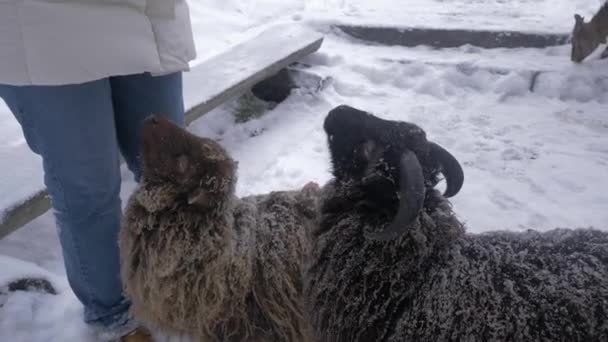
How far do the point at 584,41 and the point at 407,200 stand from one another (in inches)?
183

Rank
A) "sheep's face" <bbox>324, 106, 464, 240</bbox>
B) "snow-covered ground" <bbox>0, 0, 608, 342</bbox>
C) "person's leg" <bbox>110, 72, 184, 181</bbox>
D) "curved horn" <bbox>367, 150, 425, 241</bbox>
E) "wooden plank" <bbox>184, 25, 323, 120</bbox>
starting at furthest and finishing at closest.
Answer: "wooden plank" <bbox>184, 25, 323, 120</bbox> < "snow-covered ground" <bbox>0, 0, 608, 342</bbox> < "person's leg" <bbox>110, 72, 184, 181</bbox> < "sheep's face" <bbox>324, 106, 464, 240</bbox> < "curved horn" <bbox>367, 150, 425, 241</bbox>

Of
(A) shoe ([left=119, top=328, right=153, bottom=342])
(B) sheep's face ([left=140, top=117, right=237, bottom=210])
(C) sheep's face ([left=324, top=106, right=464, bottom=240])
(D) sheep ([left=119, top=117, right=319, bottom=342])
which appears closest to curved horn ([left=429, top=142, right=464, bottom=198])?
(C) sheep's face ([left=324, top=106, right=464, bottom=240])

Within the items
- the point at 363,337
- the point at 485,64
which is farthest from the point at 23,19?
the point at 485,64

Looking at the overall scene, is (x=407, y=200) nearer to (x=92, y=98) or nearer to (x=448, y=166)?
(x=448, y=166)

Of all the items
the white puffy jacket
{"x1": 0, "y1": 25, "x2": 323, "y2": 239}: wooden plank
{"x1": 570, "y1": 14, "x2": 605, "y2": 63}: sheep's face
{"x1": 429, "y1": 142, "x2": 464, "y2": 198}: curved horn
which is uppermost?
the white puffy jacket

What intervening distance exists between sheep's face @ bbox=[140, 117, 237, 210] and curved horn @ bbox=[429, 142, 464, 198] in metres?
0.73

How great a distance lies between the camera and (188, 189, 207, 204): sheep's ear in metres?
1.71

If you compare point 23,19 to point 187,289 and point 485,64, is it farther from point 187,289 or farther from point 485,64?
point 485,64

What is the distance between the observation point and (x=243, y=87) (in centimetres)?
391

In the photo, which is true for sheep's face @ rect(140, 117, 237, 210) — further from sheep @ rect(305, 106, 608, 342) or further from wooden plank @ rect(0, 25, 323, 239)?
wooden plank @ rect(0, 25, 323, 239)

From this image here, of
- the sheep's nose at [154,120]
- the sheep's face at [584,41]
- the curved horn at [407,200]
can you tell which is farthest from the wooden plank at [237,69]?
the sheep's face at [584,41]

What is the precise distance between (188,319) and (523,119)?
3.47 meters

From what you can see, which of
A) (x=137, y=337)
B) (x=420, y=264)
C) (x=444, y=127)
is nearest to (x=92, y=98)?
(x=137, y=337)

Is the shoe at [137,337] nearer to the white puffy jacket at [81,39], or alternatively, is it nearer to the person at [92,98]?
the person at [92,98]
